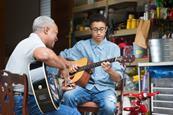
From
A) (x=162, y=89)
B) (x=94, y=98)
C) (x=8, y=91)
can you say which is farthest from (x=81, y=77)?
(x=8, y=91)

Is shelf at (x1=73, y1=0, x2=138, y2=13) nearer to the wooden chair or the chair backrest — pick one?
the wooden chair

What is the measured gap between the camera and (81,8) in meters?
5.04

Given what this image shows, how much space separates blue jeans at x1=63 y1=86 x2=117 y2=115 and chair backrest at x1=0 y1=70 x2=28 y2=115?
913 millimetres

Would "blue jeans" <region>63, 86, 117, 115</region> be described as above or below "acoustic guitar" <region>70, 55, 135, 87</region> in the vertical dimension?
below

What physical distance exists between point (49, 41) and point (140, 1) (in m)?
1.89

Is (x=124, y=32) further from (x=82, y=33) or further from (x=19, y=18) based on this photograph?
(x=19, y=18)

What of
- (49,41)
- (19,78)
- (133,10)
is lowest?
(19,78)

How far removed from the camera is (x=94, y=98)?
333 cm

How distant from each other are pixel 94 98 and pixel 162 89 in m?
0.62

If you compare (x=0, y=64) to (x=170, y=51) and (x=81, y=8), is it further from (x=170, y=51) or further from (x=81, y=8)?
(x=170, y=51)

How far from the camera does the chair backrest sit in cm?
226

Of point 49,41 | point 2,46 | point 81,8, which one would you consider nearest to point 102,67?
point 49,41

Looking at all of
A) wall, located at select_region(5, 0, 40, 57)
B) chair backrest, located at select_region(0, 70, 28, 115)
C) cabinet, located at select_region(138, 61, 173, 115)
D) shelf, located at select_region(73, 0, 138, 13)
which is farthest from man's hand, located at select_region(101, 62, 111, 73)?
wall, located at select_region(5, 0, 40, 57)

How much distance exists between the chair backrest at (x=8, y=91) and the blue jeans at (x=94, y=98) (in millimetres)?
913
